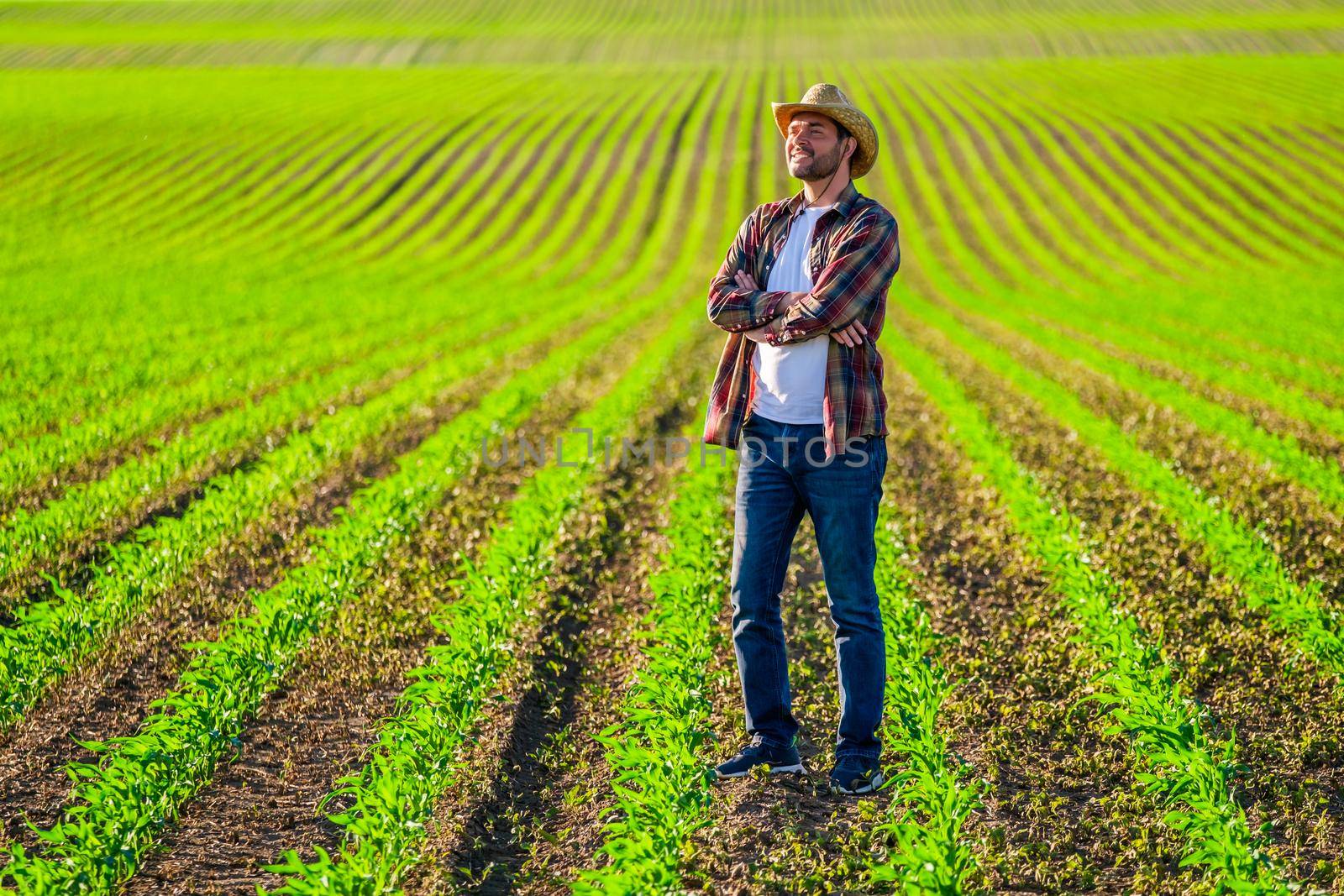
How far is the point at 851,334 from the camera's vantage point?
4.28m

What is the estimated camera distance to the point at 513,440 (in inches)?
484

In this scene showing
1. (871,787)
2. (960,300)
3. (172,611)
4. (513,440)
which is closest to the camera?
(871,787)

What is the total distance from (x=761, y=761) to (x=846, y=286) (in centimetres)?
211

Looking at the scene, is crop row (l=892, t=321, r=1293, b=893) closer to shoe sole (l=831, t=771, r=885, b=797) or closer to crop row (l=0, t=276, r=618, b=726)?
shoe sole (l=831, t=771, r=885, b=797)

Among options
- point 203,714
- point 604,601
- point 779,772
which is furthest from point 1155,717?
point 203,714

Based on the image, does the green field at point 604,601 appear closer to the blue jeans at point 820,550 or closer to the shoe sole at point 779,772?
the shoe sole at point 779,772

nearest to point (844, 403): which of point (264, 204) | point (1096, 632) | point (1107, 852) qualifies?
point (1107, 852)

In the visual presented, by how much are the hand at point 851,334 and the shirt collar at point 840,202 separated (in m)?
0.49

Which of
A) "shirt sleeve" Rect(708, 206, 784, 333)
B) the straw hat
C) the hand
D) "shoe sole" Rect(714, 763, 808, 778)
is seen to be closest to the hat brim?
the straw hat

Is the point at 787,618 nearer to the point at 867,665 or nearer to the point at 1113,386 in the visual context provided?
the point at 867,665

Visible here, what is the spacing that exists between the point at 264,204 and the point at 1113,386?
41.0 meters

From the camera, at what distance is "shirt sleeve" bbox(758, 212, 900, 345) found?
4.23 meters

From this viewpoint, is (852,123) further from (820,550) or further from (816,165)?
(820,550)

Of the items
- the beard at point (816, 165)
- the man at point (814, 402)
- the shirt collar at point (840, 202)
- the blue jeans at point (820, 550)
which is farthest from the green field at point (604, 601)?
the beard at point (816, 165)
